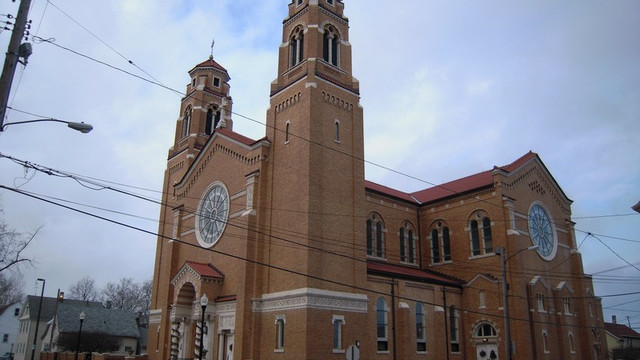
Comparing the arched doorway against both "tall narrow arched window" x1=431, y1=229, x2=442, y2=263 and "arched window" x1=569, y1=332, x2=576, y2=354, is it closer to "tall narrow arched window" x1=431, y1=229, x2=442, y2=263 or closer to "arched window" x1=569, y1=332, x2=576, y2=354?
"tall narrow arched window" x1=431, y1=229, x2=442, y2=263

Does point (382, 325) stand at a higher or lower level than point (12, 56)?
lower

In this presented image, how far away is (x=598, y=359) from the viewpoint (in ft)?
132

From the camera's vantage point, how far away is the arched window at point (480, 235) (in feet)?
126

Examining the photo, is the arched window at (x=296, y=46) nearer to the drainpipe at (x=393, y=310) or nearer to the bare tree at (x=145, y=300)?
the drainpipe at (x=393, y=310)

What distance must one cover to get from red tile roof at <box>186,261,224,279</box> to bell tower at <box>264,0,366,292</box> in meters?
4.56

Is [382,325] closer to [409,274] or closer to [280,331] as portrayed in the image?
[409,274]

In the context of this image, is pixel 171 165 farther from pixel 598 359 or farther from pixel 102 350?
pixel 598 359

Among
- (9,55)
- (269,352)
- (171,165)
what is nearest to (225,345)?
(269,352)

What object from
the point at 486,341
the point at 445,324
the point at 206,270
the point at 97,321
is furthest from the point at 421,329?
the point at 97,321

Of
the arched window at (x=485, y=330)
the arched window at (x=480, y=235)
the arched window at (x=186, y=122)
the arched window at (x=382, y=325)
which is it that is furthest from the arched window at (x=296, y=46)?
the arched window at (x=485, y=330)

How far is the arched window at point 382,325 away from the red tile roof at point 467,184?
1281cm

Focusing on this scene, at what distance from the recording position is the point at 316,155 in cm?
3023

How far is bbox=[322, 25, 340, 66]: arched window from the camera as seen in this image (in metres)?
34.6

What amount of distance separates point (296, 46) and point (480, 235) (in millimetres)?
18893
